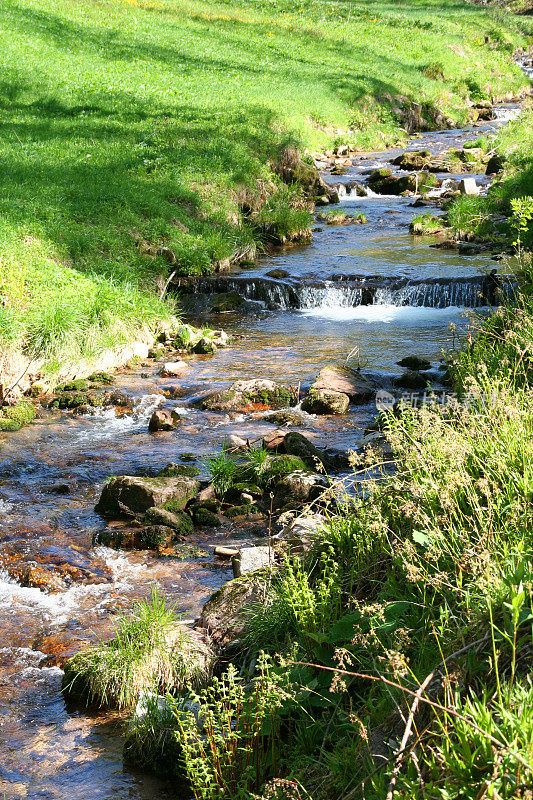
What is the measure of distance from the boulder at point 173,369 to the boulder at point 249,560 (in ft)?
19.1

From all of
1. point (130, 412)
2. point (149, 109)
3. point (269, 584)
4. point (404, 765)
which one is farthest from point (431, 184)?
point (404, 765)

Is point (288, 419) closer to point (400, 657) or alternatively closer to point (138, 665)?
point (138, 665)

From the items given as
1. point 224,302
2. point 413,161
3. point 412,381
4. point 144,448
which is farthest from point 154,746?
point 413,161

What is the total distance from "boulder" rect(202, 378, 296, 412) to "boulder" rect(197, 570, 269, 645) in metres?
4.70

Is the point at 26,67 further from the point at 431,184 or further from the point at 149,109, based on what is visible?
the point at 431,184

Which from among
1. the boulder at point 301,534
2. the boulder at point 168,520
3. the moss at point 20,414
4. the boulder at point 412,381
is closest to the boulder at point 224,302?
the boulder at point 412,381

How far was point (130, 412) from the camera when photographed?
10.0m

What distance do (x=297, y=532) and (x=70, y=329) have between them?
640cm

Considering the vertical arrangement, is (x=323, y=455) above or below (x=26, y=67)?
below

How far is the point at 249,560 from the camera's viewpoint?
575 centimetres

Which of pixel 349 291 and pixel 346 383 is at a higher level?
pixel 349 291

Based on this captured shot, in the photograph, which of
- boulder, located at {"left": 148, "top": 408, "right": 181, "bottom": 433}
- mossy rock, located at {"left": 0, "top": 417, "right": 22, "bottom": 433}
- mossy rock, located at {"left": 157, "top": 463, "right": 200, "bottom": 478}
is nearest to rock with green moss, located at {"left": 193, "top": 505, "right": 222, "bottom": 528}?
mossy rock, located at {"left": 157, "top": 463, "right": 200, "bottom": 478}

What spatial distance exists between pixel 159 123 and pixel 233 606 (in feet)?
60.8

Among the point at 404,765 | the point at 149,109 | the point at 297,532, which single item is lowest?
the point at 297,532
